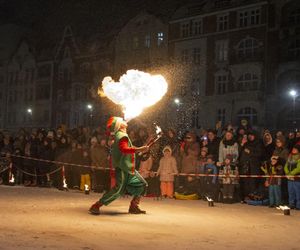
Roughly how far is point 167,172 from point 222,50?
28.9 meters

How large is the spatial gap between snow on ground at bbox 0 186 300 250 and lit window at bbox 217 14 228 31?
3094 centimetres

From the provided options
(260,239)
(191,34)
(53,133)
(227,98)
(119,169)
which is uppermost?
(191,34)

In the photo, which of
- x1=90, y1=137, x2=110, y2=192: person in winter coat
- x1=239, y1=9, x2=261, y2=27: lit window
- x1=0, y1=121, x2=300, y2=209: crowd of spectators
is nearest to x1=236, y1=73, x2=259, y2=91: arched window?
x1=239, y1=9, x2=261, y2=27: lit window

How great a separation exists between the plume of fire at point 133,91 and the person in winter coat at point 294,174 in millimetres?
4690

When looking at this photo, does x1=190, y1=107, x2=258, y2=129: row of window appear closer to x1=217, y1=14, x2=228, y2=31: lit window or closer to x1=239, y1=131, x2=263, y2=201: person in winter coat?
x1=217, y1=14, x2=228, y2=31: lit window

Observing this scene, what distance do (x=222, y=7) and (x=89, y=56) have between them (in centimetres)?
1895

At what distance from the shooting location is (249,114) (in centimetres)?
4081

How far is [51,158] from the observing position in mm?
19859

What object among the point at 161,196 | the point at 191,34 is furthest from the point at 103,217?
the point at 191,34

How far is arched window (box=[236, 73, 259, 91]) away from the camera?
40.8m

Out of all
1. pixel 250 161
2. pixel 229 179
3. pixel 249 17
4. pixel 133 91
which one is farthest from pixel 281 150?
pixel 249 17

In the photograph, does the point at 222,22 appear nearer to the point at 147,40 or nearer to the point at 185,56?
the point at 185,56

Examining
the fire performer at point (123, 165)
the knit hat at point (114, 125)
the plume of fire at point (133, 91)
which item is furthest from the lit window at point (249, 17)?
the fire performer at point (123, 165)

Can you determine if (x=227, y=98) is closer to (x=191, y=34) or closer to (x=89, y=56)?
(x=191, y=34)
